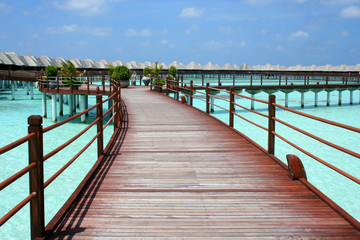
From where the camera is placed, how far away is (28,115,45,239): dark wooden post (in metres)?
3.35

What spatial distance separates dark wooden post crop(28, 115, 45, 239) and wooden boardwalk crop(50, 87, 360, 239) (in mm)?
205

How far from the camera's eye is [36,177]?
134 inches

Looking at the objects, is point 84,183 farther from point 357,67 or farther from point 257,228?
point 357,67

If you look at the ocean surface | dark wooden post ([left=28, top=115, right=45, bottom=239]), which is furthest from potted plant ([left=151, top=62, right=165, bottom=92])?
dark wooden post ([left=28, top=115, right=45, bottom=239])

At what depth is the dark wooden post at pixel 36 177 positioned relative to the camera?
3.35 meters

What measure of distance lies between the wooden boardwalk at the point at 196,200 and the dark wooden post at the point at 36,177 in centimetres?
20

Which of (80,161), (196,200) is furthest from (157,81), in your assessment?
(196,200)

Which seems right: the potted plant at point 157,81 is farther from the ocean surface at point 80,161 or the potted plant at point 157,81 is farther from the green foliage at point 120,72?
the ocean surface at point 80,161

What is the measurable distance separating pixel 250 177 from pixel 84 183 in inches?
91.3

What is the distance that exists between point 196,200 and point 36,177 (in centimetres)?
189

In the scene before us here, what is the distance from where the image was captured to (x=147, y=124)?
34.3 feet

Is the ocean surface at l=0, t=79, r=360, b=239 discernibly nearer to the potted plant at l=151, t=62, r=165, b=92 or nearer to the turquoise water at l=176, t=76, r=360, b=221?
the turquoise water at l=176, t=76, r=360, b=221

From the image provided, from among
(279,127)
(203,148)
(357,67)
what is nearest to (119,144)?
(203,148)

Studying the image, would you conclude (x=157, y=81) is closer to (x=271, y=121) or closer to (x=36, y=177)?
(x=271, y=121)
